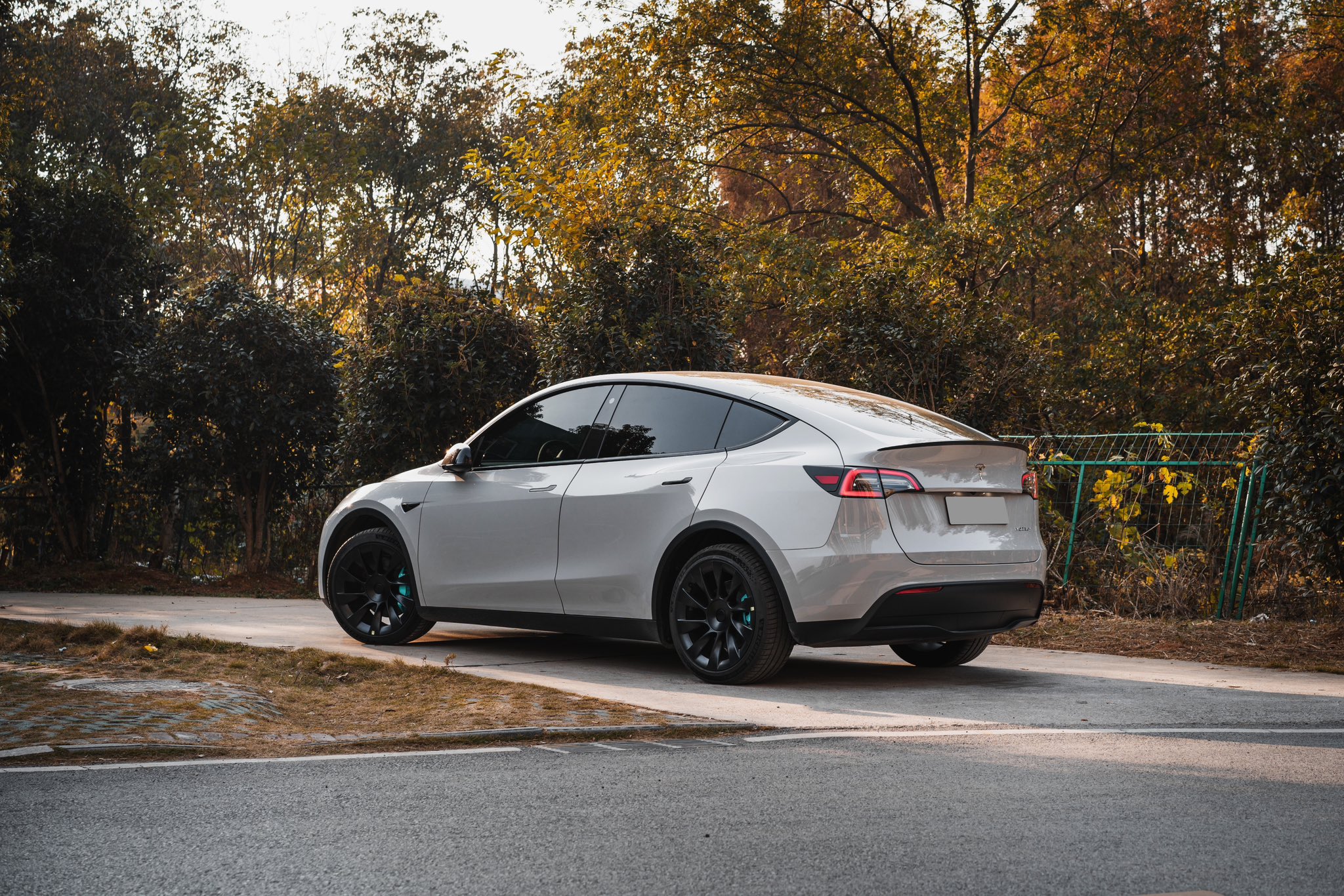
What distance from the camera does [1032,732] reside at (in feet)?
19.5

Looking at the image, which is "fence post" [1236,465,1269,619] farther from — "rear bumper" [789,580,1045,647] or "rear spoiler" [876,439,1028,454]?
"rear bumper" [789,580,1045,647]

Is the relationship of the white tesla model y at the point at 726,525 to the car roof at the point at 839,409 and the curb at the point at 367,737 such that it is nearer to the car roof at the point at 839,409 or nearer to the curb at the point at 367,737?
the car roof at the point at 839,409

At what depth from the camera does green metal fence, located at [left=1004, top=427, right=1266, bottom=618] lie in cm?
1043

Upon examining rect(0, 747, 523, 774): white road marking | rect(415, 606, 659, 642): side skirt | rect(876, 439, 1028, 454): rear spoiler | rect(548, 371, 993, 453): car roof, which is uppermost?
rect(548, 371, 993, 453): car roof

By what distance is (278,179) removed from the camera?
105 feet

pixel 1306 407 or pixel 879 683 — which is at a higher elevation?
pixel 1306 407

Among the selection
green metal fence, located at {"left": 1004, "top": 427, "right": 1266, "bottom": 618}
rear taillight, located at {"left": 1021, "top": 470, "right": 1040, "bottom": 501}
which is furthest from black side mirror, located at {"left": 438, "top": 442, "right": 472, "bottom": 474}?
green metal fence, located at {"left": 1004, "top": 427, "right": 1266, "bottom": 618}

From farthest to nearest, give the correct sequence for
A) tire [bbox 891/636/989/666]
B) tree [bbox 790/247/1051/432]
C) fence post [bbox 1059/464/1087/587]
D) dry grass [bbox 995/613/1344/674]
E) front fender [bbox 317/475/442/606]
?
tree [bbox 790/247/1051/432]
fence post [bbox 1059/464/1087/587]
front fender [bbox 317/475/442/606]
dry grass [bbox 995/613/1344/674]
tire [bbox 891/636/989/666]

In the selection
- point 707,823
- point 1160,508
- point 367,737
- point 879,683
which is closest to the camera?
point 707,823

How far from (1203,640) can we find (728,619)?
3979mm

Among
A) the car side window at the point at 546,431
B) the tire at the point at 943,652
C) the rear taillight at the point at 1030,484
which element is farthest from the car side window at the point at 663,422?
the tire at the point at 943,652

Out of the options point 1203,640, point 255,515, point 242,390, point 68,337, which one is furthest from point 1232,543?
point 68,337

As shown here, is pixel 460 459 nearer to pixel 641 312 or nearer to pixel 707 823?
pixel 641 312

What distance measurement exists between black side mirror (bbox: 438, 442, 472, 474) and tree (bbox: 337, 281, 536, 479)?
463 cm
